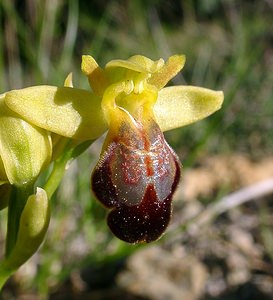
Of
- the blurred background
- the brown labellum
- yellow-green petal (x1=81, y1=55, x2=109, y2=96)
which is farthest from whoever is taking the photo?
the blurred background

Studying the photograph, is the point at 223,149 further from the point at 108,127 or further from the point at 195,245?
the point at 108,127

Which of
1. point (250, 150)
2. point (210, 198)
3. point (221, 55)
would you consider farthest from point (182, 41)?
point (210, 198)

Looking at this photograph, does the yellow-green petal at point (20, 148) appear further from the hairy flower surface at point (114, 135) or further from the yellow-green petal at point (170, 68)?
the yellow-green petal at point (170, 68)

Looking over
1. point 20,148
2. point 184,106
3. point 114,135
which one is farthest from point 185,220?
point 20,148

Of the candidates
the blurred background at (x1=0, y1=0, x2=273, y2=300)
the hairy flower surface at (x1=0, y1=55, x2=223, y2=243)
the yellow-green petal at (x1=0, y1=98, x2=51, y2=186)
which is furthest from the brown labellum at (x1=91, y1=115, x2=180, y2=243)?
the blurred background at (x1=0, y1=0, x2=273, y2=300)

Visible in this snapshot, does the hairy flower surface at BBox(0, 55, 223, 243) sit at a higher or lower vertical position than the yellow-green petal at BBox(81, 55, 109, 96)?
lower

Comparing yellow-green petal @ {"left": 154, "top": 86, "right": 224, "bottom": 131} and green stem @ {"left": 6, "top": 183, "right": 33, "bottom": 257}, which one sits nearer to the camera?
green stem @ {"left": 6, "top": 183, "right": 33, "bottom": 257}

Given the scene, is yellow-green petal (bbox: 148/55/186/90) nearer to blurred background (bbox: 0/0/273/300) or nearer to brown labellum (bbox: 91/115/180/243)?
brown labellum (bbox: 91/115/180/243)

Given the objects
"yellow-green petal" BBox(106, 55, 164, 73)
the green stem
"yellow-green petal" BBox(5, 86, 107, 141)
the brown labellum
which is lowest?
the green stem
